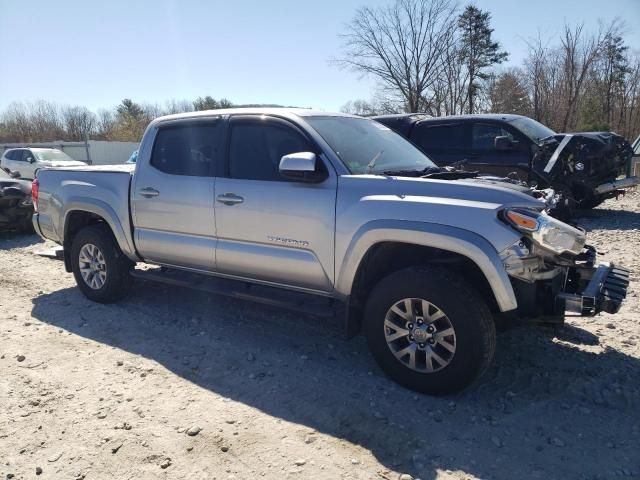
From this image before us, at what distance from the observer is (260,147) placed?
406 cm

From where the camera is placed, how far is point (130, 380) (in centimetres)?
364

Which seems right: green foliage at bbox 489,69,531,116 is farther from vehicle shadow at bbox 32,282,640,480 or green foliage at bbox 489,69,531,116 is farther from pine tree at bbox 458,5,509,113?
vehicle shadow at bbox 32,282,640,480

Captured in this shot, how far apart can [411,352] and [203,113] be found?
2.83 metres

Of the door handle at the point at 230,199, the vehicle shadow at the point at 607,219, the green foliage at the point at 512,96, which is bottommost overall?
the vehicle shadow at the point at 607,219

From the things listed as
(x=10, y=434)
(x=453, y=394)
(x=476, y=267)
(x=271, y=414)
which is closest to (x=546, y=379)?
(x=453, y=394)

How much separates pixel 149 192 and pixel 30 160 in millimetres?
17853

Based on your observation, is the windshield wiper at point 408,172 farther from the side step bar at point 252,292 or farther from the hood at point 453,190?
the side step bar at point 252,292

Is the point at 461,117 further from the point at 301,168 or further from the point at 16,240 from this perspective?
the point at 16,240

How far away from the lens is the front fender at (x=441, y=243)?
2955 mm

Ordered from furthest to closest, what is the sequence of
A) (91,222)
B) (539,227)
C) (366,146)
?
1. (91,222)
2. (366,146)
3. (539,227)

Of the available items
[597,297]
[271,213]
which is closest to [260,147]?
[271,213]

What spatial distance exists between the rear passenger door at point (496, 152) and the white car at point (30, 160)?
625 inches

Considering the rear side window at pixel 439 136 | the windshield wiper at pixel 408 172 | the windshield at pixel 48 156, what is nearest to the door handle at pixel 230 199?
the windshield wiper at pixel 408 172

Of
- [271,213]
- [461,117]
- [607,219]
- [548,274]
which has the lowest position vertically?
[607,219]
